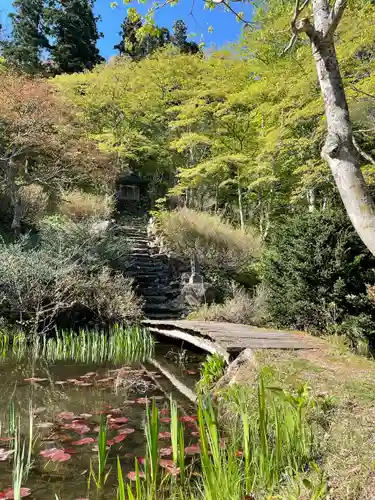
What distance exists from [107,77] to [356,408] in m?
16.6

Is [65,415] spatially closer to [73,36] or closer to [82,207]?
[82,207]

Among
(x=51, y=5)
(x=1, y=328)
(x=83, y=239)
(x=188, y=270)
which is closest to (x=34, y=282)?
(x=1, y=328)

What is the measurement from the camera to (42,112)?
10195 mm

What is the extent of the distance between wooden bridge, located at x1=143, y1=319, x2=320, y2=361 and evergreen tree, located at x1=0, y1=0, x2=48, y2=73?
21.3 m

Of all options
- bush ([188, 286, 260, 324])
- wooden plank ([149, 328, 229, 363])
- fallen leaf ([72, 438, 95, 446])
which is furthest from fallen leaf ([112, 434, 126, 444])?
bush ([188, 286, 260, 324])

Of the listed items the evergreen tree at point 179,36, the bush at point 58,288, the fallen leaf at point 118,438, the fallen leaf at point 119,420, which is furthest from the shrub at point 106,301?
the evergreen tree at point 179,36

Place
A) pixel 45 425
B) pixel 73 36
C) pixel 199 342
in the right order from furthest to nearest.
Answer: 1. pixel 73 36
2. pixel 199 342
3. pixel 45 425

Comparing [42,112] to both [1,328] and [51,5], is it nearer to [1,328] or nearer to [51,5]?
[1,328]

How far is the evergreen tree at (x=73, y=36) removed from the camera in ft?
81.1

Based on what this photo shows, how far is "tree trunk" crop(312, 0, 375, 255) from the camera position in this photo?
2377mm

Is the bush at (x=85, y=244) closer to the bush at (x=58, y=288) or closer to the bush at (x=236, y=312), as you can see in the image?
the bush at (x=58, y=288)

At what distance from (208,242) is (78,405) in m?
7.32

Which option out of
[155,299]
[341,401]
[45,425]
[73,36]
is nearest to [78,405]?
[45,425]

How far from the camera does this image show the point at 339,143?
8.19ft
